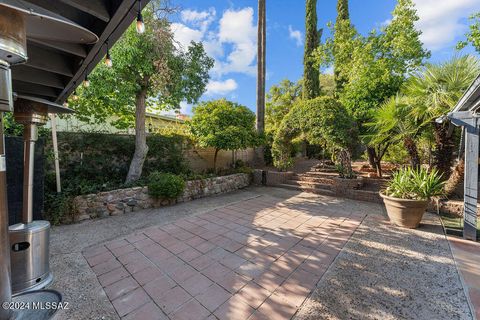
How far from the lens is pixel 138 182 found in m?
5.46

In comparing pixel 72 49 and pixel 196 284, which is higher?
pixel 72 49

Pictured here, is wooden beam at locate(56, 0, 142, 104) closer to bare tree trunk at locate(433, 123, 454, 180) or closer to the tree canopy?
Answer: the tree canopy

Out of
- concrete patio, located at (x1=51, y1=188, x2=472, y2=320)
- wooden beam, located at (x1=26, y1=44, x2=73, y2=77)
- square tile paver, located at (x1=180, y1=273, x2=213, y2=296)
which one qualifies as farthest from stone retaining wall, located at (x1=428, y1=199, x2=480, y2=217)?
wooden beam, located at (x1=26, y1=44, x2=73, y2=77)

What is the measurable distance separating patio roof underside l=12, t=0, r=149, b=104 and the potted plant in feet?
16.3

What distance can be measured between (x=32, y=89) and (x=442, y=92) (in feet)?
26.3

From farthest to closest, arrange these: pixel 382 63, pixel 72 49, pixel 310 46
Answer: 1. pixel 310 46
2. pixel 382 63
3. pixel 72 49

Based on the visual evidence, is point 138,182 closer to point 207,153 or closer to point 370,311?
point 207,153

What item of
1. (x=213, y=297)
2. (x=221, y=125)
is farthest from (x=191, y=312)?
(x=221, y=125)

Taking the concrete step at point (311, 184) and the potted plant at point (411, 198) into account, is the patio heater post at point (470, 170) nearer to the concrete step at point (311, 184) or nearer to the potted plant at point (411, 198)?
the potted plant at point (411, 198)

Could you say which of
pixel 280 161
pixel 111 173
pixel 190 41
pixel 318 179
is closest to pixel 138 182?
pixel 111 173

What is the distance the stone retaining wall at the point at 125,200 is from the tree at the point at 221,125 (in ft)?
4.49

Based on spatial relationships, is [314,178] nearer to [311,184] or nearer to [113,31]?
[311,184]

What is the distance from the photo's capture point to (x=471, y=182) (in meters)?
3.55

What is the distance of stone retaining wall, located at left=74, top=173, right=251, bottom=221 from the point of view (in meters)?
4.34
